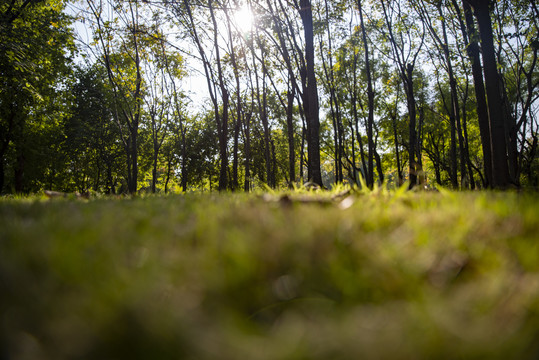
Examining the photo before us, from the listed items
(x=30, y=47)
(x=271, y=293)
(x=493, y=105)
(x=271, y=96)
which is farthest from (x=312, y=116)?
(x=271, y=96)

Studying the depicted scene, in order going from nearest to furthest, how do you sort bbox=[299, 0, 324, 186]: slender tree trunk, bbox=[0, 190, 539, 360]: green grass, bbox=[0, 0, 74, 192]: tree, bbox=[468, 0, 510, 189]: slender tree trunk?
1. bbox=[0, 190, 539, 360]: green grass
2. bbox=[468, 0, 510, 189]: slender tree trunk
3. bbox=[299, 0, 324, 186]: slender tree trunk
4. bbox=[0, 0, 74, 192]: tree

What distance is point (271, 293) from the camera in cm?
90

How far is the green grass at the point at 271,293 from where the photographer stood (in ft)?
2.02

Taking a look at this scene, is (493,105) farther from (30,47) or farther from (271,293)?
(30,47)

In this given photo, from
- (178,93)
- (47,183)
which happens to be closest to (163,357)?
(178,93)

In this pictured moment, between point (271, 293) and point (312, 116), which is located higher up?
point (312, 116)

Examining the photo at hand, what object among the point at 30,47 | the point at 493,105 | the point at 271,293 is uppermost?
the point at 30,47

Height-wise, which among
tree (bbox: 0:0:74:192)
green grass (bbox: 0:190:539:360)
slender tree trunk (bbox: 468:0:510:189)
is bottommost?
green grass (bbox: 0:190:539:360)

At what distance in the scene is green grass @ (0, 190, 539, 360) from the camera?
0.62 m

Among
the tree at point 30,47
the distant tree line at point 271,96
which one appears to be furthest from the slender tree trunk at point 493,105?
the tree at point 30,47

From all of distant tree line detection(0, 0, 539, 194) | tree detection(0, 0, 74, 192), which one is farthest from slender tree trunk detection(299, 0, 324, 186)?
tree detection(0, 0, 74, 192)

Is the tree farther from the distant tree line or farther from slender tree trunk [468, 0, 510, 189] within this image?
slender tree trunk [468, 0, 510, 189]

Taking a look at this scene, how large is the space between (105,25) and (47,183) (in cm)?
2869

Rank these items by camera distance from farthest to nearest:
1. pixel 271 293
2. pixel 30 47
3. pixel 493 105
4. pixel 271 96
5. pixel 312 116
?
pixel 271 96 → pixel 30 47 → pixel 312 116 → pixel 493 105 → pixel 271 293
